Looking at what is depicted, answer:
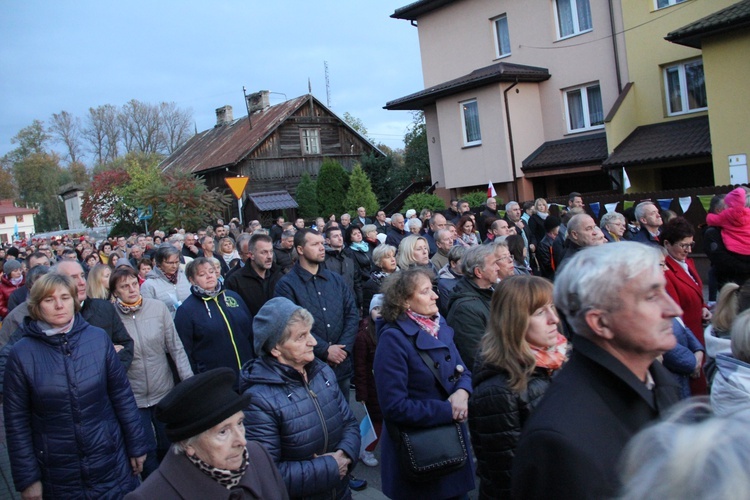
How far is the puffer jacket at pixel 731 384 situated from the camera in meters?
2.97

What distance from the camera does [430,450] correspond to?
3689 millimetres

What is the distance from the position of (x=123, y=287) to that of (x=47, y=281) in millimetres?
1109

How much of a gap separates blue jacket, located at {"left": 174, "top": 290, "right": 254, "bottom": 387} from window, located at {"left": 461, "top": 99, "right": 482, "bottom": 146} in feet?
63.9

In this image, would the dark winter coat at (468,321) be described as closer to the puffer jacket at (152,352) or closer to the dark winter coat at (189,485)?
the dark winter coat at (189,485)

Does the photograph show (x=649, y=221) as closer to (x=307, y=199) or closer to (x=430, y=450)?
(x=430, y=450)

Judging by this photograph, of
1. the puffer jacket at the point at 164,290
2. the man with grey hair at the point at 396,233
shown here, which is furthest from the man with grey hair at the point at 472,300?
the man with grey hair at the point at 396,233

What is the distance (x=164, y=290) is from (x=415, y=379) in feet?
13.4

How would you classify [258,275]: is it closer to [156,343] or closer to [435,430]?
[156,343]

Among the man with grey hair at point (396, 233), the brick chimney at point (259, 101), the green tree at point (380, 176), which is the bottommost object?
the man with grey hair at point (396, 233)

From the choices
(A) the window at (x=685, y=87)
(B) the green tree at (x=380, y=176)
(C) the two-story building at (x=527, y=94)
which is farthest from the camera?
(B) the green tree at (x=380, y=176)

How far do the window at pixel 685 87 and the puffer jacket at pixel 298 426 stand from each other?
759 inches

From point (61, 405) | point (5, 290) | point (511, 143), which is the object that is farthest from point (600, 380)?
point (511, 143)

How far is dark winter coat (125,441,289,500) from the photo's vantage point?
2.57 metres

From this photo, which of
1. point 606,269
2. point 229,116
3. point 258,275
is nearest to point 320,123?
point 229,116
